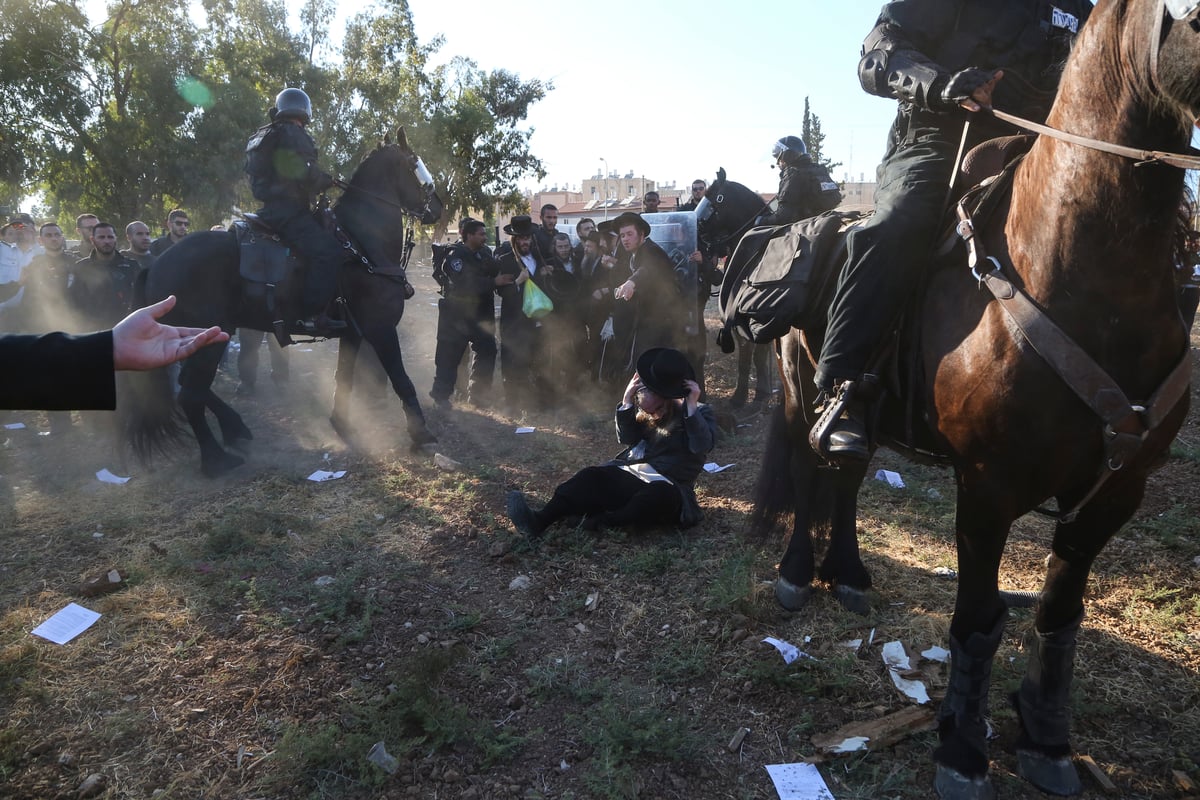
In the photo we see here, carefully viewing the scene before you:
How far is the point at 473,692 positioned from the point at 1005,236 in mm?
2939

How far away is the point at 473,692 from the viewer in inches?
135

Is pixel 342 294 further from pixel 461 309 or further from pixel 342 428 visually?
pixel 461 309

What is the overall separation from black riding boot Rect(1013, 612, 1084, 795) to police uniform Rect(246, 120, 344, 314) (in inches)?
251

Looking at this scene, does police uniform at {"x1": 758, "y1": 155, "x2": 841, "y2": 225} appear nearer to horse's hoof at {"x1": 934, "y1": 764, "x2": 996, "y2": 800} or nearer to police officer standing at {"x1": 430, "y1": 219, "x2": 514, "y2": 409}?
police officer standing at {"x1": 430, "y1": 219, "x2": 514, "y2": 409}

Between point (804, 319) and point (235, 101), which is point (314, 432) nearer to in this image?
point (804, 319)

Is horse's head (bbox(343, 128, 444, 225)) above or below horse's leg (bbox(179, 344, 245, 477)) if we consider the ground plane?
above

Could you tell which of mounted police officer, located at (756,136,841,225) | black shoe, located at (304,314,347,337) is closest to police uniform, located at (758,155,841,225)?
mounted police officer, located at (756,136,841,225)

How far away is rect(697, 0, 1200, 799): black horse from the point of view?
2.10m

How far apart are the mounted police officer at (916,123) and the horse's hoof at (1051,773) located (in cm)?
131

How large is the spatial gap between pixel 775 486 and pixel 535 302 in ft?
17.8

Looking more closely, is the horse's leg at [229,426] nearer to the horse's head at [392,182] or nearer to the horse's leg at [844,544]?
the horse's head at [392,182]

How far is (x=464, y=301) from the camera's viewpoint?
9383 millimetres

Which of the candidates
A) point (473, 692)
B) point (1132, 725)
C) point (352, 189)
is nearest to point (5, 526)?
point (352, 189)

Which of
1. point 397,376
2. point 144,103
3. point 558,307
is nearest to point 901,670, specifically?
point 397,376
